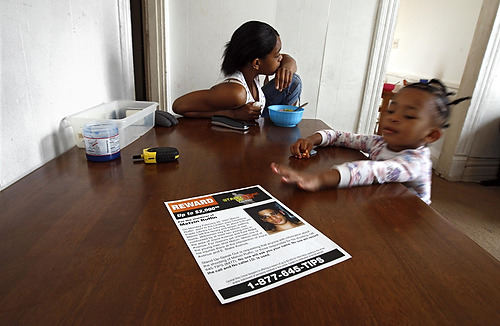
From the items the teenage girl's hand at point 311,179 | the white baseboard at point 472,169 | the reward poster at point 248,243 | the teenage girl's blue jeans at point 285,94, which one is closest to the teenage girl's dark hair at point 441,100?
the teenage girl's hand at point 311,179

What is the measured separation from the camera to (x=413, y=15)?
3588 mm

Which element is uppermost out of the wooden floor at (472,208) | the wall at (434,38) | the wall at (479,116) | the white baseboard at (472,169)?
the wall at (434,38)

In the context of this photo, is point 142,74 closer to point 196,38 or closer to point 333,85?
point 196,38

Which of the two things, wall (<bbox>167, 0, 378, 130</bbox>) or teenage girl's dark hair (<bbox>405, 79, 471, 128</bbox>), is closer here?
teenage girl's dark hair (<bbox>405, 79, 471, 128</bbox>)

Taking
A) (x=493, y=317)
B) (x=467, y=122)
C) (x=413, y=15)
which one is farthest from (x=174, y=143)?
(x=413, y=15)

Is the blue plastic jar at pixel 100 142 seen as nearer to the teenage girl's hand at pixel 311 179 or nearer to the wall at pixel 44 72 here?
the wall at pixel 44 72

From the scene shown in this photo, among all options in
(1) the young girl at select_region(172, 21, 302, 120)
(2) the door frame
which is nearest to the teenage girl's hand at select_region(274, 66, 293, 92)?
(1) the young girl at select_region(172, 21, 302, 120)

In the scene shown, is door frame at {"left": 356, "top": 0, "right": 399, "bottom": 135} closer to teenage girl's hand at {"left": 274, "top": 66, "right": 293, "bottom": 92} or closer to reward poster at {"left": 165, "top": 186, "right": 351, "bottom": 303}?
teenage girl's hand at {"left": 274, "top": 66, "right": 293, "bottom": 92}

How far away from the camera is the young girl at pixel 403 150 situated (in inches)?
28.1

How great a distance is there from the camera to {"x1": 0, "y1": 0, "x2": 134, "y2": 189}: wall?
0.65 metres

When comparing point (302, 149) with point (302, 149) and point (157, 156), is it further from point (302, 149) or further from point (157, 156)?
point (157, 156)

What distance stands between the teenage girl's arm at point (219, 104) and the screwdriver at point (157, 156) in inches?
20.6

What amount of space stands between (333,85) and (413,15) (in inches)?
86.5

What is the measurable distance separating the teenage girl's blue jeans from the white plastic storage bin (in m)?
0.70
